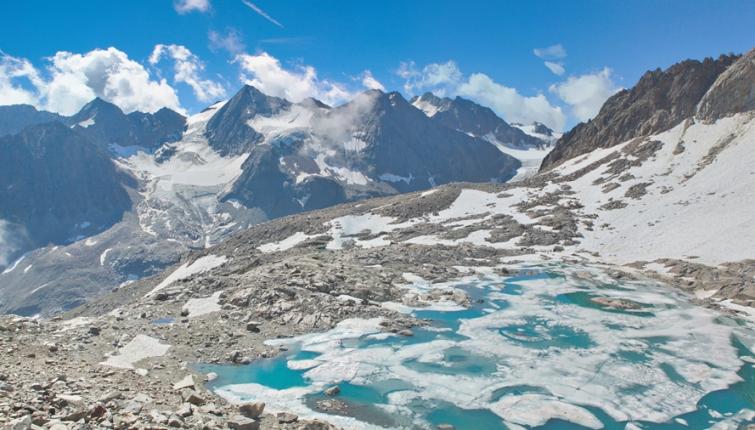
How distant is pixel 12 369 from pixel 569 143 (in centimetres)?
18418

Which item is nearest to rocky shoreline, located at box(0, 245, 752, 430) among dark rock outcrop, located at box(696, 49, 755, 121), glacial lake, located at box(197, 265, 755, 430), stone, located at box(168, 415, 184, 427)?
stone, located at box(168, 415, 184, 427)

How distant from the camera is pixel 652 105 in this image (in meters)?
155

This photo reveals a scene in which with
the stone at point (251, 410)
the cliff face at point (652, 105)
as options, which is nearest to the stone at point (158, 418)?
the stone at point (251, 410)

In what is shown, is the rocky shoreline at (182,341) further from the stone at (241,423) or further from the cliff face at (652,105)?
the cliff face at (652,105)

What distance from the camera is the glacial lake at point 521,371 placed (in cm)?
2622

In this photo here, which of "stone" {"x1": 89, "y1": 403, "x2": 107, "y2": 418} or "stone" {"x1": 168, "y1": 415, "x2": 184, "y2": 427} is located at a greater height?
"stone" {"x1": 89, "y1": 403, "x2": 107, "y2": 418}

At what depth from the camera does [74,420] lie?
15.6m

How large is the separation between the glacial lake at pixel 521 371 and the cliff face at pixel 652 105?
11029 cm

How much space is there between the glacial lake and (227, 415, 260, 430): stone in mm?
4819

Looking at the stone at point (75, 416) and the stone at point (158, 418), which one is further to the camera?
the stone at point (158, 418)

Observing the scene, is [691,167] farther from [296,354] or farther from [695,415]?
[296,354]

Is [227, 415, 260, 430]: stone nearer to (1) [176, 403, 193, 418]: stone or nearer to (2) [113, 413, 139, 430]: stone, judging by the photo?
(1) [176, 403, 193, 418]: stone

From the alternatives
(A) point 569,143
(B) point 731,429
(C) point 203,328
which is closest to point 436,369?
(B) point 731,429

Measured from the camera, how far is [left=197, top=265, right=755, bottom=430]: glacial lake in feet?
86.0
